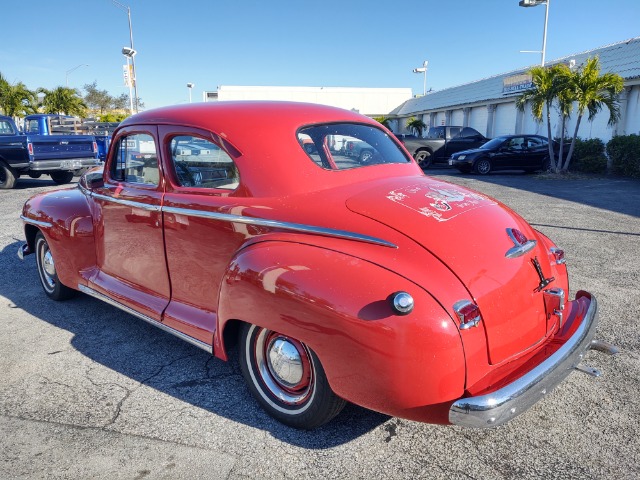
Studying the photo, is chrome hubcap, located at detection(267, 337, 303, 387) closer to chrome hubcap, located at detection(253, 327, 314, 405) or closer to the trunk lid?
chrome hubcap, located at detection(253, 327, 314, 405)

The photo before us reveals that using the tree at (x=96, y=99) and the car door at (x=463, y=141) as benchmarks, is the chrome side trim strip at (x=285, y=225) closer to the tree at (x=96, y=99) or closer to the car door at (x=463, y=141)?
the car door at (x=463, y=141)

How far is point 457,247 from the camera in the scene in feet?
7.96

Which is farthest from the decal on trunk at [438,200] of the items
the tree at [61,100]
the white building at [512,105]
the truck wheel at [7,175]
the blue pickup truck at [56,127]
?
the tree at [61,100]

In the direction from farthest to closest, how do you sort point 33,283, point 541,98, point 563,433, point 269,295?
point 541,98, point 33,283, point 563,433, point 269,295

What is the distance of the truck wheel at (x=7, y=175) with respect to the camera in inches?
495

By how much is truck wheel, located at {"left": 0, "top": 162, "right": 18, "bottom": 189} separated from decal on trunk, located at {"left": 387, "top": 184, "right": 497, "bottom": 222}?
12894 mm

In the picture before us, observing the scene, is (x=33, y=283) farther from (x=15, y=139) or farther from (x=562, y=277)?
(x=15, y=139)

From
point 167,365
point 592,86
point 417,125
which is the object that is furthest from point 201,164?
point 417,125

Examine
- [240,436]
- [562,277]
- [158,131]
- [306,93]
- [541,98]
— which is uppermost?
[306,93]

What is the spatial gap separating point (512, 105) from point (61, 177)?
19.4 metres

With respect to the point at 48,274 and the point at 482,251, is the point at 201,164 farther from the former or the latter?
the point at 48,274

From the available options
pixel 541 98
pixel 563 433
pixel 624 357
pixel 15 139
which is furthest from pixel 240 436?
pixel 541 98

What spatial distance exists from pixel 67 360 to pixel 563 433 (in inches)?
127

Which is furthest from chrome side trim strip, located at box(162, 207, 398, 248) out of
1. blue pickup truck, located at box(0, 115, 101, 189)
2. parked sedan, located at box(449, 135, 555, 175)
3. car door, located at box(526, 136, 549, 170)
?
car door, located at box(526, 136, 549, 170)
